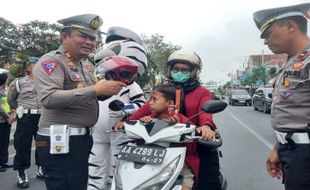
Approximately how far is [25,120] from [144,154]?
368 centimetres

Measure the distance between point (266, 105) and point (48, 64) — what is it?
20439 mm

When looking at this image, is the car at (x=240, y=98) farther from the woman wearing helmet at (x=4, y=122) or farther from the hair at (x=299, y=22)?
the hair at (x=299, y=22)

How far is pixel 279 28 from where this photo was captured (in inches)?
108

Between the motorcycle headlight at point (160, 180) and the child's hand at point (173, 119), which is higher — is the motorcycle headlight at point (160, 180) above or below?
below

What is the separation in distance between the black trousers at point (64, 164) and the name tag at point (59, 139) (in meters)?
0.05

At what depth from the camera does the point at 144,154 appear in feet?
8.70

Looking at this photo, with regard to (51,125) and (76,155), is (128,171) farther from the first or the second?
(51,125)

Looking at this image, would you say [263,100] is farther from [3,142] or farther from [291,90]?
[291,90]

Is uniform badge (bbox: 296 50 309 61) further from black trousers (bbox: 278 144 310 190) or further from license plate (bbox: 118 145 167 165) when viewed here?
license plate (bbox: 118 145 167 165)

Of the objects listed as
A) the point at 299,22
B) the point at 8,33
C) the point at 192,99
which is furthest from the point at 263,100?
the point at 8,33

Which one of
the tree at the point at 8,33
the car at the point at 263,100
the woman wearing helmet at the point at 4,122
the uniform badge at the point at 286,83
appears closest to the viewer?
the uniform badge at the point at 286,83

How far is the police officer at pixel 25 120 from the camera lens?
5.64 metres

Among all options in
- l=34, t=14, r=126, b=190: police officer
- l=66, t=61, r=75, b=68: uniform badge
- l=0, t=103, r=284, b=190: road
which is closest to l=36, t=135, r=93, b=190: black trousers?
l=34, t=14, r=126, b=190: police officer

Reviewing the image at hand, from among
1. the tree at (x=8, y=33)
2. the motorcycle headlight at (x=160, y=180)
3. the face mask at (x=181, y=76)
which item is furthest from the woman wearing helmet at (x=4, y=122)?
the tree at (x=8, y=33)
